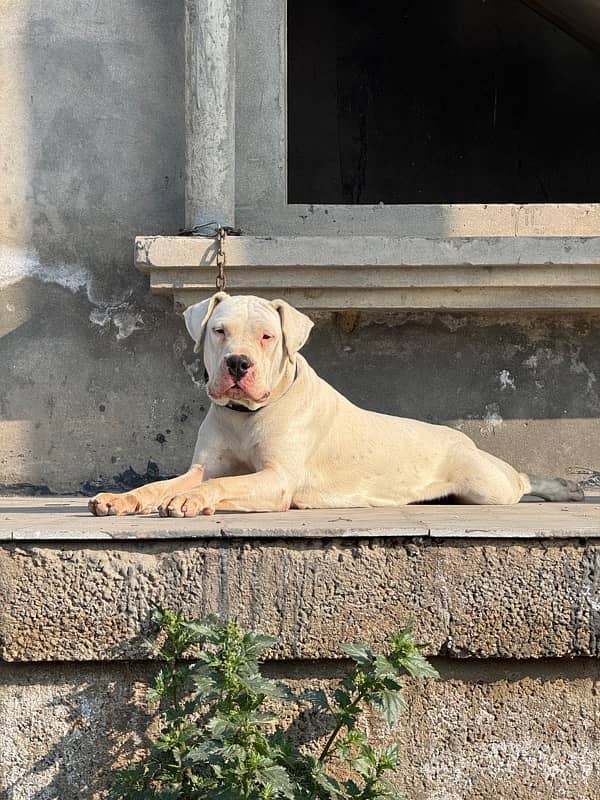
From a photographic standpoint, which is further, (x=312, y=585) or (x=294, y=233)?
(x=294, y=233)

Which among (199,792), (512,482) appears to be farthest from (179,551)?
(512,482)

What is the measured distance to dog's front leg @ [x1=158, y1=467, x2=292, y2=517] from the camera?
3.61 meters

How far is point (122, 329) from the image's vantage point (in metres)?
5.55

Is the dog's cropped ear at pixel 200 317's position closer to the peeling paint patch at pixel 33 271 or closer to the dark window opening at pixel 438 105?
the peeling paint patch at pixel 33 271

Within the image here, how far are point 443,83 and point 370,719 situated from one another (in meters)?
8.87

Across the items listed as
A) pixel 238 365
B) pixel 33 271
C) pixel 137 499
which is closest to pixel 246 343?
pixel 238 365

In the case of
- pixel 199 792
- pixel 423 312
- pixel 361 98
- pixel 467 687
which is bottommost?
pixel 199 792

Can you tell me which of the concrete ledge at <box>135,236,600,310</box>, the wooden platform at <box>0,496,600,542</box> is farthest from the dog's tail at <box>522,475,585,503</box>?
the wooden platform at <box>0,496,600,542</box>

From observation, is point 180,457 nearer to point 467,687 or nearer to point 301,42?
point 467,687

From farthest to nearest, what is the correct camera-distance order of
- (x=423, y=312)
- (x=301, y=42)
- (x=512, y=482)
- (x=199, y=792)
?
(x=301, y=42) < (x=423, y=312) < (x=512, y=482) < (x=199, y=792)

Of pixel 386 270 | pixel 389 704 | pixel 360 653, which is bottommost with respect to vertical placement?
pixel 389 704

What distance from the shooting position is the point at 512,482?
4.85 m

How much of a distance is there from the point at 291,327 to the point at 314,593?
1386 millimetres

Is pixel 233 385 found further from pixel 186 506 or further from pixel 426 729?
pixel 426 729
